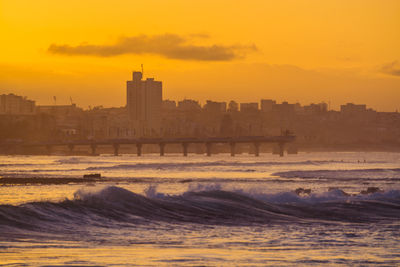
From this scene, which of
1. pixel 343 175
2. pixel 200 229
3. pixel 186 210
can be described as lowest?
pixel 343 175

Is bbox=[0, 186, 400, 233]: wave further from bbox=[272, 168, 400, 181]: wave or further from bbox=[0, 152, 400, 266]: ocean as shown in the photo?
bbox=[272, 168, 400, 181]: wave

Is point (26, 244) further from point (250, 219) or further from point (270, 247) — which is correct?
point (250, 219)

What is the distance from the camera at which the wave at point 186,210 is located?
2612 centimetres

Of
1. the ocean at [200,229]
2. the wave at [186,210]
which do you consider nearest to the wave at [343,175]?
the ocean at [200,229]

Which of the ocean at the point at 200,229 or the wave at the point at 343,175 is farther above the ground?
the ocean at the point at 200,229

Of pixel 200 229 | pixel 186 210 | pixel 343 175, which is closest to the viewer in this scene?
pixel 200 229

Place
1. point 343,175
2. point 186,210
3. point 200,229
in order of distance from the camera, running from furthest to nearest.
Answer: point 343,175 → point 186,210 → point 200,229

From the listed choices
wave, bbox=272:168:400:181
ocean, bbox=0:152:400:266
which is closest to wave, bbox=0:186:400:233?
ocean, bbox=0:152:400:266

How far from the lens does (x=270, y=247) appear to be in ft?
65.9

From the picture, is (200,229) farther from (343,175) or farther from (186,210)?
(343,175)

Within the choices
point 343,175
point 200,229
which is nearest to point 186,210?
point 200,229

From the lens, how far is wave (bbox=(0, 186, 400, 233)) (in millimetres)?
26125

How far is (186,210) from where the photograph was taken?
3000cm

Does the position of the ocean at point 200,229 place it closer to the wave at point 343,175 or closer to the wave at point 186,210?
the wave at point 186,210
